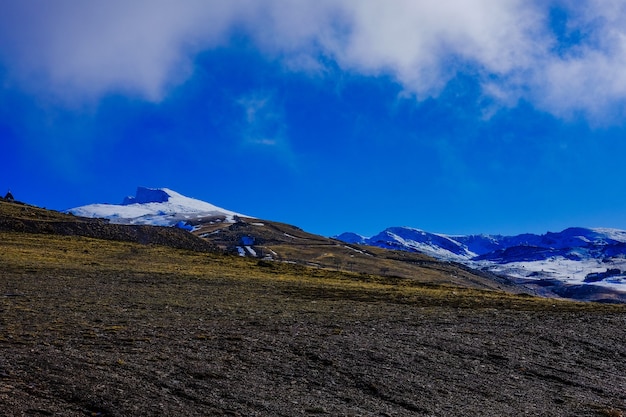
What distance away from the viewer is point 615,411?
15.4m

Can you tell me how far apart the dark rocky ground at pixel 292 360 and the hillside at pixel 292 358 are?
63 millimetres

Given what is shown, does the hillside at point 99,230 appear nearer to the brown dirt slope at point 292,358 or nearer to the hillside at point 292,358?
the hillside at point 292,358

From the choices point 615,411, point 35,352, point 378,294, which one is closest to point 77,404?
point 35,352

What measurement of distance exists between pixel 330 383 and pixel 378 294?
100ft

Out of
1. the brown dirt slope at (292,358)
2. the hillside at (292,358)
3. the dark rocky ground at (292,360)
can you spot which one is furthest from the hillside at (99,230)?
the dark rocky ground at (292,360)

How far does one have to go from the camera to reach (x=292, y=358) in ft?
60.9

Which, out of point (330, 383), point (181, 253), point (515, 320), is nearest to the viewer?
point (330, 383)

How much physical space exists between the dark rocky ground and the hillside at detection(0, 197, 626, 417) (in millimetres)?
63

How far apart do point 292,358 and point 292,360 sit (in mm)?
219

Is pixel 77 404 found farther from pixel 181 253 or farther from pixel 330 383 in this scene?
pixel 181 253

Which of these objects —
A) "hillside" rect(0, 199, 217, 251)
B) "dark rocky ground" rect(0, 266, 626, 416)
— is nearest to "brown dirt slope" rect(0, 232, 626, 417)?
"dark rocky ground" rect(0, 266, 626, 416)

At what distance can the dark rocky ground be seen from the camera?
45.3 feet

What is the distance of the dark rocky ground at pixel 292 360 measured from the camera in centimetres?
1381

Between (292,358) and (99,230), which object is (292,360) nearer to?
(292,358)
